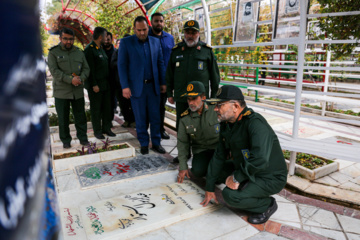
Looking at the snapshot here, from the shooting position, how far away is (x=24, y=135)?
0.48m

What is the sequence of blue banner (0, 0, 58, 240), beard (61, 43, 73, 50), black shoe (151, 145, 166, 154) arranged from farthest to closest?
black shoe (151, 145, 166, 154) → beard (61, 43, 73, 50) → blue banner (0, 0, 58, 240)

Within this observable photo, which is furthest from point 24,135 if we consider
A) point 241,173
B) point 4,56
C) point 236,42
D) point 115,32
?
point 115,32

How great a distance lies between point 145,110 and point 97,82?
1.20 m

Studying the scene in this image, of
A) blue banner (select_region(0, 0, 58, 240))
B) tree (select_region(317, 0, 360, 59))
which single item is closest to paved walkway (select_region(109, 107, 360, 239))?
tree (select_region(317, 0, 360, 59))

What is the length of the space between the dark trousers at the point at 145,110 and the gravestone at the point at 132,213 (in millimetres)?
1336

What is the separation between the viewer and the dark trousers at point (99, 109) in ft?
16.1

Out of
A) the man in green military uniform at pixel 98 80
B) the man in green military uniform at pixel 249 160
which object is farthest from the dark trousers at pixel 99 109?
the man in green military uniform at pixel 249 160

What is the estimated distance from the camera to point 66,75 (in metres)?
4.08

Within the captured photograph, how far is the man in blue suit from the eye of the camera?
13.4 feet

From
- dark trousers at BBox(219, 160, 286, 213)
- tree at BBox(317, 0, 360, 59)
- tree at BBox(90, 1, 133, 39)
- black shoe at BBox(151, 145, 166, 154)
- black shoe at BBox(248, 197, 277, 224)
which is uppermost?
tree at BBox(90, 1, 133, 39)

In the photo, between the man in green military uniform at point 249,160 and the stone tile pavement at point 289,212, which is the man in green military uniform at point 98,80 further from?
the man in green military uniform at point 249,160

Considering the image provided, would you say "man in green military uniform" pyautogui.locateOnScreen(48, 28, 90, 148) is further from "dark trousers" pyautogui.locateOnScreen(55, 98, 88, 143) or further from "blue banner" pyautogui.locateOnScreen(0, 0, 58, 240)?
"blue banner" pyautogui.locateOnScreen(0, 0, 58, 240)

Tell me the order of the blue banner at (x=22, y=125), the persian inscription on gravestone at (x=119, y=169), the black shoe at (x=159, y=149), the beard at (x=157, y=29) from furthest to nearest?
the beard at (x=157, y=29)
the black shoe at (x=159, y=149)
the persian inscription on gravestone at (x=119, y=169)
the blue banner at (x=22, y=125)

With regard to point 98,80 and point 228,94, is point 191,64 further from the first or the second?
point 98,80
